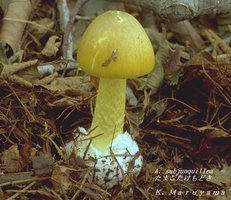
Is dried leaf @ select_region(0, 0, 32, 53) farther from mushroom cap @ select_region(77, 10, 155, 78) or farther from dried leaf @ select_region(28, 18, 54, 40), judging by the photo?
mushroom cap @ select_region(77, 10, 155, 78)

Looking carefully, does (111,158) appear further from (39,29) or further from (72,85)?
(39,29)

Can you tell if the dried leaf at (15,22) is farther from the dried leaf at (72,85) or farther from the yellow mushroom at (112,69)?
the yellow mushroom at (112,69)

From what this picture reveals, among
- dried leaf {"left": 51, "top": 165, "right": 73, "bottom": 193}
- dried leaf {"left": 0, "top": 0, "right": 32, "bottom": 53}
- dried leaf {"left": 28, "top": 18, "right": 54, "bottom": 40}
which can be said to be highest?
dried leaf {"left": 0, "top": 0, "right": 32, "bottom": 53}

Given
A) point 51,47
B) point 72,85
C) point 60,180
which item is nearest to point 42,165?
point 60,180

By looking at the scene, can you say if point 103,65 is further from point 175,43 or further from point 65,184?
point 175,43

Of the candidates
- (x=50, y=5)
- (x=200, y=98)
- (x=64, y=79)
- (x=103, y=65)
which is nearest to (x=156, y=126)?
(x=200, y=98)

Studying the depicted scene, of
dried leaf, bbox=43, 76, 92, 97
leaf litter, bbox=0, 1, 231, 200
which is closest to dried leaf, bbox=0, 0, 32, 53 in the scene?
leaf litter, bbox=0, 1, 231, 200

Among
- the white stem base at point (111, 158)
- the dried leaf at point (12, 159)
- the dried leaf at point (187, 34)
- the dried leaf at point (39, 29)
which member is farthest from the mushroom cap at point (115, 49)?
the dried leaf at point (187, 34)
